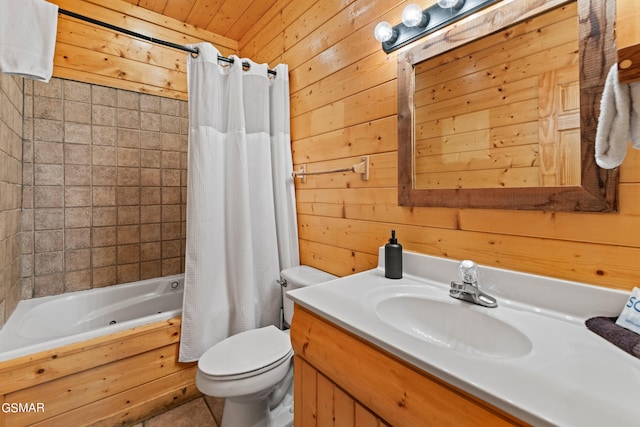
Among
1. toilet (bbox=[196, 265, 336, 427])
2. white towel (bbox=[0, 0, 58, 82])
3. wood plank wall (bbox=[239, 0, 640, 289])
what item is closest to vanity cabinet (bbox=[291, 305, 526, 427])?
toilet (bbox=[196, 265, 336, 427])

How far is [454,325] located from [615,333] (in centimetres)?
36

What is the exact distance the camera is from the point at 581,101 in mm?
761

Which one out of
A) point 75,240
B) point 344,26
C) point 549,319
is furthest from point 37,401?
point 344,26

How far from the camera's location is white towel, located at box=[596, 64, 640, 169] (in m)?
0.55

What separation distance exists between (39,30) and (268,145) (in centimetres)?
112

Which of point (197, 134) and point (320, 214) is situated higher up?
point (197, 134)

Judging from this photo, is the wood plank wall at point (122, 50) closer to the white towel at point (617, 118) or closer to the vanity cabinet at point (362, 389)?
the vanity cabinet at point (362, 389)

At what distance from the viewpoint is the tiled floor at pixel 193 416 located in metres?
1.51

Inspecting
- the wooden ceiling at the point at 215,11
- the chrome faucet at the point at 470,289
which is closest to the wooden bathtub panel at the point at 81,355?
the chrome faucet at the point at 470,289

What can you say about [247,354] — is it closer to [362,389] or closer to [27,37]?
[362,389]

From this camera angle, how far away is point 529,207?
0.85 meters

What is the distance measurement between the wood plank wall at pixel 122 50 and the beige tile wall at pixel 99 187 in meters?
0.09

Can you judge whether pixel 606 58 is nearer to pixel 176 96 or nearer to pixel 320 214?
pixel 320 214

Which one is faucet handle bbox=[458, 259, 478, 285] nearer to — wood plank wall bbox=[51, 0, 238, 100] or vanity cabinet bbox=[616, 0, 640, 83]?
vanity cabinet bbox=[616, 0, 640, 83]
